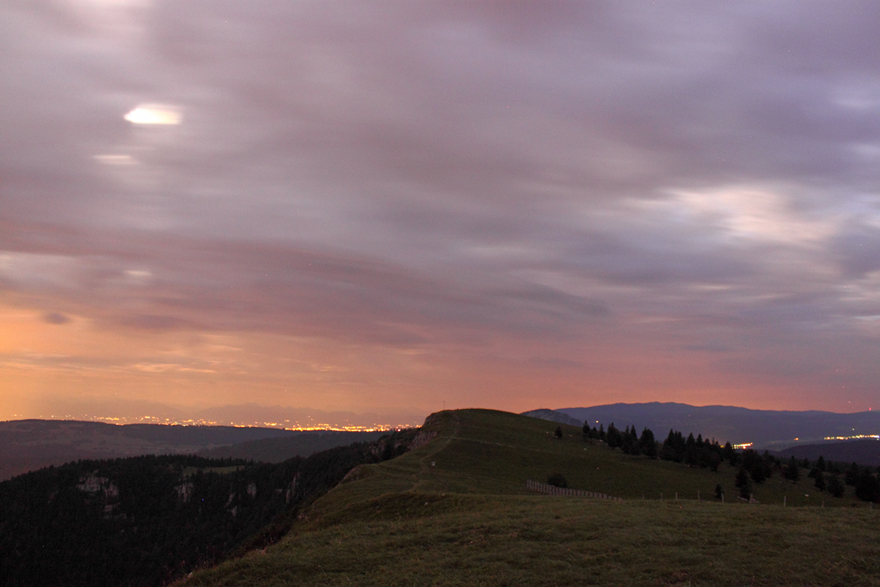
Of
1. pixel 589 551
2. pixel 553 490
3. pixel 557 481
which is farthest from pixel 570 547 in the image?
pixel 557 481

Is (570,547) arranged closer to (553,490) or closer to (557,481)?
(553,490)

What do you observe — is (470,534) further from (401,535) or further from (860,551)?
(860,551)

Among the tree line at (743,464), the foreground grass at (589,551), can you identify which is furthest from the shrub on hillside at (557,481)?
the foreground grass at (589,551)

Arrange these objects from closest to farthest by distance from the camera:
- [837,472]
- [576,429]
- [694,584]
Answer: [694,584] → [837,472] → [576,429]

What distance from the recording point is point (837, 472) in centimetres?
11688

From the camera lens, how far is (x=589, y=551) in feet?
84.9

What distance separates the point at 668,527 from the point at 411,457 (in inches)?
2674

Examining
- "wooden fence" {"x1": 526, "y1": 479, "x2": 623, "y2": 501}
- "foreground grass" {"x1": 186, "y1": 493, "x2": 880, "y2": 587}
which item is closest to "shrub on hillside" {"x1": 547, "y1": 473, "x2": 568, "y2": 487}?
"wooden fence" {"x1": 526, "y1": 479, "x2": 623, "y2": 501}

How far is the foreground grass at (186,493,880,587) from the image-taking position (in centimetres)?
2236

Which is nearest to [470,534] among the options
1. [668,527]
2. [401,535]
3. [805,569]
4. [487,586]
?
[401,535]

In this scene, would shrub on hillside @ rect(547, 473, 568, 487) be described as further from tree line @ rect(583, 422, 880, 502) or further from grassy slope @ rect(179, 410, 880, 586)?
grassy slope @ rect(179, 410, 880, 586)

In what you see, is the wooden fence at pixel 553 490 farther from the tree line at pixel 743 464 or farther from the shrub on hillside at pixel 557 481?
the tree line at pixel 743 464

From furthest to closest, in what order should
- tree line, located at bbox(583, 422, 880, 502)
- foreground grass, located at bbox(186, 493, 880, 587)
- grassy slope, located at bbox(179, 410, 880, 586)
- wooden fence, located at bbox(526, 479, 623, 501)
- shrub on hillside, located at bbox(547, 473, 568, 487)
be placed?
1. tree line, located at bbox(583, 422, 880, 502)
2. shrub on hillside, located at bbox(547, 473, 568, 487)
3. wooden fence, located at bbox(526, 479, 623, 501)
4. grassy slope, located at bbox(179, 410, 880, 586)
5. foreground grass, located at bbox(186, 493, 880, 587)

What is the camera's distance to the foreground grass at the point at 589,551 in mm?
22359
